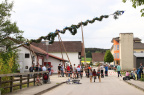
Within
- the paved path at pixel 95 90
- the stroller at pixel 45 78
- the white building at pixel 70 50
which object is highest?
the white building at pixel 70 50

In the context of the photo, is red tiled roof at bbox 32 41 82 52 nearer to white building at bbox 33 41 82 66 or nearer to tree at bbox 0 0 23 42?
white building at bbox 33 41 82 66

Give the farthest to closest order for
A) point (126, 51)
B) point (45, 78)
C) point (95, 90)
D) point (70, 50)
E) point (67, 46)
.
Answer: point (126, 51), point (67, 46), point (70, 50), point (45, 78), point (95, 90)

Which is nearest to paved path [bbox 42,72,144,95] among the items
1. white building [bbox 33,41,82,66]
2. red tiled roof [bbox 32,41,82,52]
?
white building [bbox 33,41,82,66]

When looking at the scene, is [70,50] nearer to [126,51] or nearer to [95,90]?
[126,51]

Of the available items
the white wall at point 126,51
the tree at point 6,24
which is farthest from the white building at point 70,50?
the tree at point 6,24

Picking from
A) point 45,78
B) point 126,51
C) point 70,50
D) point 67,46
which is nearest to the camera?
point 45,78

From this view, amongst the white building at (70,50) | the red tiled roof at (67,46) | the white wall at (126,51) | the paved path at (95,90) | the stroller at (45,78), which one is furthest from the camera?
the white wall at (126,51)

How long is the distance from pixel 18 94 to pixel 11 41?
1509 cm

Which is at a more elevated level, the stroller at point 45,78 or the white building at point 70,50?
the white building at point 70,50

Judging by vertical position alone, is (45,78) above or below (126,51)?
below

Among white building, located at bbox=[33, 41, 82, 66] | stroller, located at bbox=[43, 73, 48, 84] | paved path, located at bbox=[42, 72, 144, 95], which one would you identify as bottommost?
paved path, located at bbox=[42, 72, 144, 95]

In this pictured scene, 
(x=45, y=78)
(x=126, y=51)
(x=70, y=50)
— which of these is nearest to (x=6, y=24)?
(x=45, y=78)

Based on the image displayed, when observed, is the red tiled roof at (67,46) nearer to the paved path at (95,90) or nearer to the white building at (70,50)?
the white building at (70,50)

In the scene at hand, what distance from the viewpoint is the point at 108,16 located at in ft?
59.3
